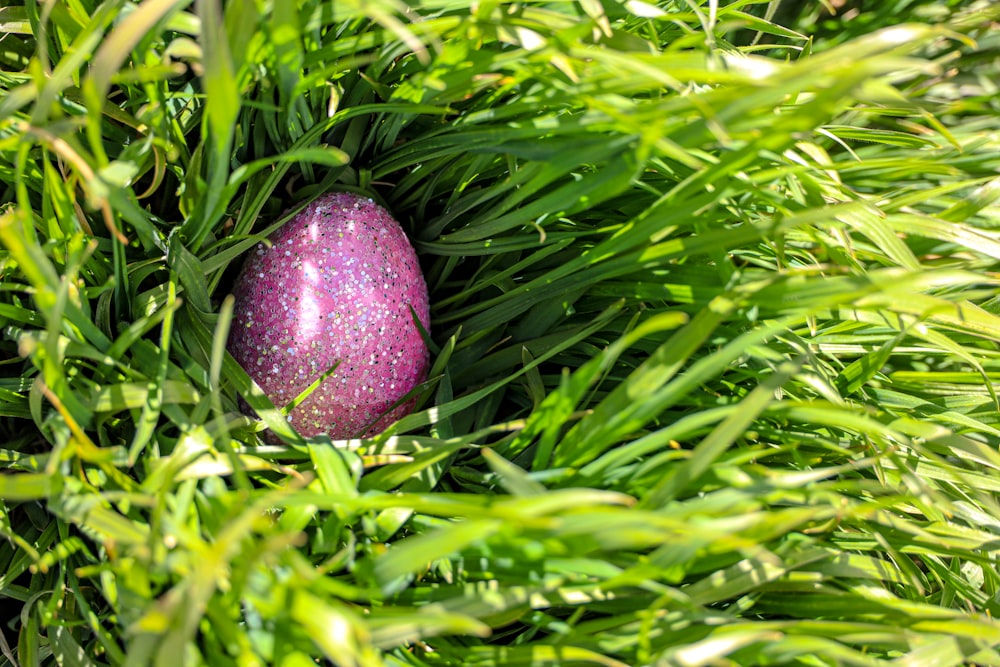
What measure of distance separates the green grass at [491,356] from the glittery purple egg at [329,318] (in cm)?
2

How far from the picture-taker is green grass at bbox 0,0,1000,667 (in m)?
0.29

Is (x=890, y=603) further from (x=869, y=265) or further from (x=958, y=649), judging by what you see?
(x=869, y=265)

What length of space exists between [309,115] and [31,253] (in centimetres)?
16

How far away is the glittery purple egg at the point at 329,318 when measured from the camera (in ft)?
1.31

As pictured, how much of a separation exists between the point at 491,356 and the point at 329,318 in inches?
4.1

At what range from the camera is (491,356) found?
456 mm

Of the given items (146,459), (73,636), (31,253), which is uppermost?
(31,253)

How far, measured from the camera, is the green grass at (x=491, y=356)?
29 cm

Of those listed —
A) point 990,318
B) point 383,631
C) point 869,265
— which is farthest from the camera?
point 869,265

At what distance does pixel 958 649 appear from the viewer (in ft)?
1.10

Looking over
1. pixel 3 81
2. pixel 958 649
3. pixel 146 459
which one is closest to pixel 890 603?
pixel 958 649

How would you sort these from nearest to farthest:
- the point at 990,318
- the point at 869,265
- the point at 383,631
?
the point at 383,631
the point at 990,318
the point at 869,265

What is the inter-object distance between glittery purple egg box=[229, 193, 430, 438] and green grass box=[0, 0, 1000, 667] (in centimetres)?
2

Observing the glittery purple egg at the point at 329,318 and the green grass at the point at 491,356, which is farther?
the glittery purple egg at the point at 329,318
